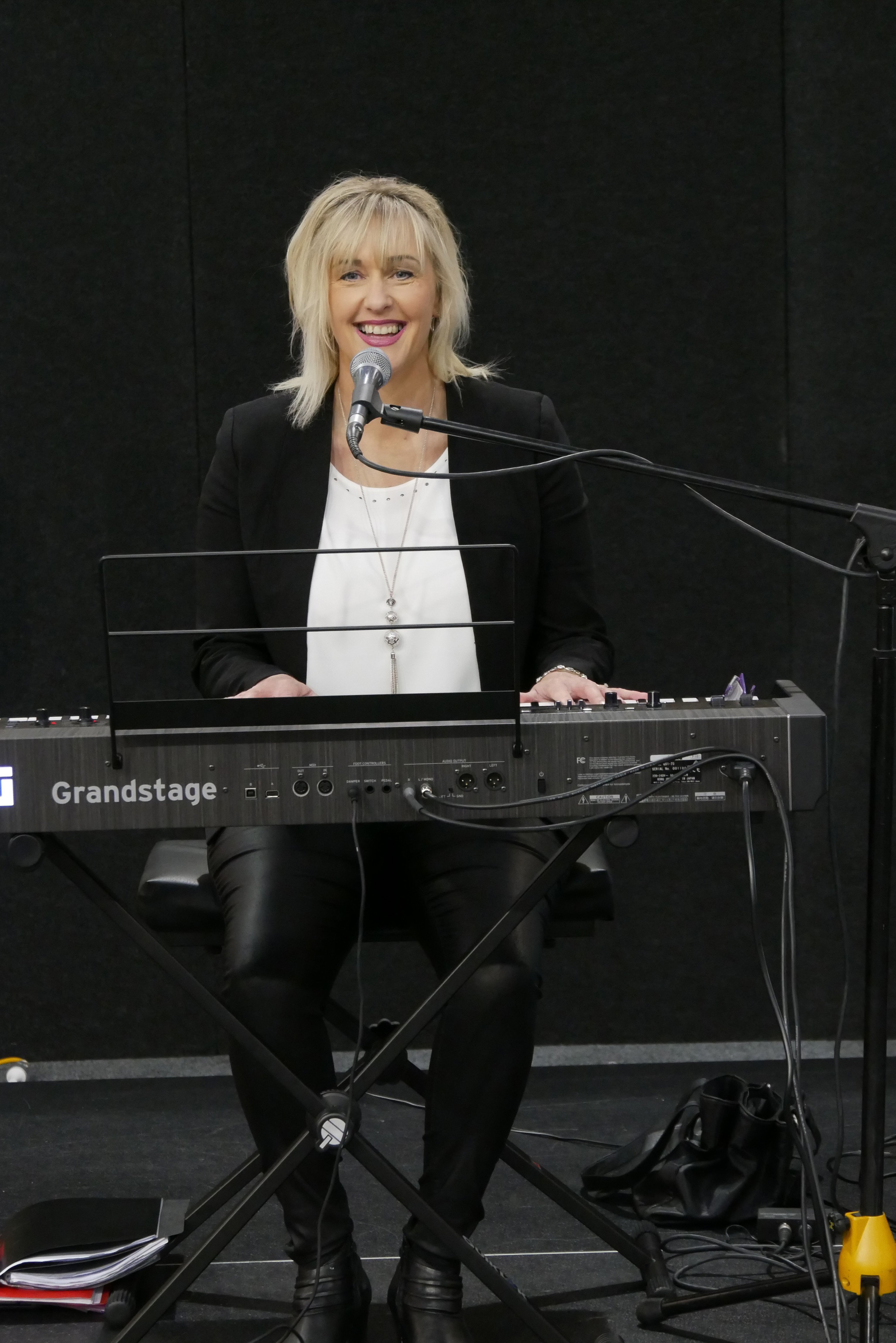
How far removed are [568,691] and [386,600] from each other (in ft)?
1.33

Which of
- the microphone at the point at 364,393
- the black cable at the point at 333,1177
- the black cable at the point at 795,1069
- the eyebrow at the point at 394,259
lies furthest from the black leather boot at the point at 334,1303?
the eyebrow at the point at 394,259

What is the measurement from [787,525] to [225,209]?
1404 mm

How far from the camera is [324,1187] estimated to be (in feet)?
6.00

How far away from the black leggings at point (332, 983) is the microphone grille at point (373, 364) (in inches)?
25.3

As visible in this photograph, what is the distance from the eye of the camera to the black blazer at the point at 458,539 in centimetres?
219

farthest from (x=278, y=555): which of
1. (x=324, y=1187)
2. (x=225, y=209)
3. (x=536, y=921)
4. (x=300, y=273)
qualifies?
(x=225, y=209)

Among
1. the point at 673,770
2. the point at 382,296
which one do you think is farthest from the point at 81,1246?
the point at 382,296

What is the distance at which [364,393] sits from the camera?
1474 mm

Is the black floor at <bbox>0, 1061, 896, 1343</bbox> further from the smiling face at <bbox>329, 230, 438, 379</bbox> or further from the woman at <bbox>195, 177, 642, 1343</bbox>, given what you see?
the smiling face at <bbox>329, 230, 438, 379</bbox>

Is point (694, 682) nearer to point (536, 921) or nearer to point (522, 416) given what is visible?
point (522, 416)

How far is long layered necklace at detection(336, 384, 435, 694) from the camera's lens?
2.16 m

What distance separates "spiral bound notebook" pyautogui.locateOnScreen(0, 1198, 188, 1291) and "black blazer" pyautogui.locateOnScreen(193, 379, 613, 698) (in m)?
0.77

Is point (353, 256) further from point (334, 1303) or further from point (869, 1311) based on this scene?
point (869, 1311)

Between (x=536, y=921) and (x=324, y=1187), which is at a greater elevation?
(x=536, y=921)
